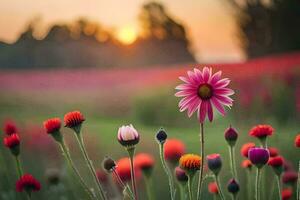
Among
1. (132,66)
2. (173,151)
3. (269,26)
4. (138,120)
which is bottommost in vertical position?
(173,151)

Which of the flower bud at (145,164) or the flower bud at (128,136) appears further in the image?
the flower bud at (145,164)

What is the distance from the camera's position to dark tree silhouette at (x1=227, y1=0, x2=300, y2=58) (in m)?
2.04

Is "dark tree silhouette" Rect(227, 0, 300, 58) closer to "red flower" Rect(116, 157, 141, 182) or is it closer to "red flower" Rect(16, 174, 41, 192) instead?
"red flower" Rect(116, 157, 141, 182)

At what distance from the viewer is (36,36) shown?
2.07m

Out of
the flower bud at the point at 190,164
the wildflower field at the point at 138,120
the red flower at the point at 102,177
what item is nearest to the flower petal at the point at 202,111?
the flower bud at the point at 190,164

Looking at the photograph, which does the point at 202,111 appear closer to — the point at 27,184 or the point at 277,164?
the point at 277,164

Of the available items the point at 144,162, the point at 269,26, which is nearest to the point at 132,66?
the point at 144,162

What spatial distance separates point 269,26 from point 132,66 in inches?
18.1

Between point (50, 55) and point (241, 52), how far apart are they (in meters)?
0.62

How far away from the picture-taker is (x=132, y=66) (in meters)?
2.05

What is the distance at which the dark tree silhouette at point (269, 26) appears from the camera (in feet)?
6.69

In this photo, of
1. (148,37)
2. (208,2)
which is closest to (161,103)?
(148,37)

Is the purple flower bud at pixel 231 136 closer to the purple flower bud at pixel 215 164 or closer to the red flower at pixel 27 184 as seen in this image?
the purple flower bud at pixel 215 164

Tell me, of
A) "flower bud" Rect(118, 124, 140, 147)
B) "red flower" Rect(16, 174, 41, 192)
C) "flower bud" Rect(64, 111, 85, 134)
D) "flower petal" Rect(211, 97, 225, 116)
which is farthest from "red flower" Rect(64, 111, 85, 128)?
"flower petal" Rect(211, 97, 225, 116)
